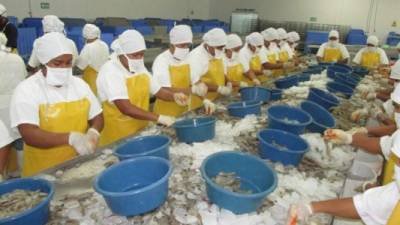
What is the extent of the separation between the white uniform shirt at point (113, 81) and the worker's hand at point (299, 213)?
58.7 inches

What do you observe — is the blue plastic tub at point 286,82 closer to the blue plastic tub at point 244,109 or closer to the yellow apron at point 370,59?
the blue plastic tub at point 244,109

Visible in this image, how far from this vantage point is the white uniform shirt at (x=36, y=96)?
1.79 metres

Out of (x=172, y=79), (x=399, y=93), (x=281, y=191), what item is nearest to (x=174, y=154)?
(x=281, y=191)

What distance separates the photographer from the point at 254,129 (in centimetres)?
225

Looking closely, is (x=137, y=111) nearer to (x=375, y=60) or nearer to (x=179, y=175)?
(x=179, y=175)

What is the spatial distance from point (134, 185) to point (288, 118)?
134cm

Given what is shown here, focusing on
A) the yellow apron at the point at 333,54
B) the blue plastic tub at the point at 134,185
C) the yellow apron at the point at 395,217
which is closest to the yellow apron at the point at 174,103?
the blue plastic tub at the point at 134,185

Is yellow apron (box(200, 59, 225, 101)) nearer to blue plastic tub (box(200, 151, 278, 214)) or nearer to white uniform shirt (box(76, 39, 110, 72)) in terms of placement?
white uniform shirt (box(76, 39, 110, 72))

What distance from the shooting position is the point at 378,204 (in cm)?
121

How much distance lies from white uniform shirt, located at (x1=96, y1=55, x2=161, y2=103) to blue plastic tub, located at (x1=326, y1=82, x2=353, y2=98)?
2.25 m

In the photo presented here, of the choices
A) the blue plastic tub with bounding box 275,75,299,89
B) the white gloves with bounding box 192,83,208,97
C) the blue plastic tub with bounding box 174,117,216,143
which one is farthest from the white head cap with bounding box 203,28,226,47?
the blue plastic tub with bounding box 174,117,216,143

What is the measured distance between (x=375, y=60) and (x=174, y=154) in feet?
18.8

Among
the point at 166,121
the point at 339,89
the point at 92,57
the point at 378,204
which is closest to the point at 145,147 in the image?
the point at 166,121

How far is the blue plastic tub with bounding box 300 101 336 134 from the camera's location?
86.7 inches
